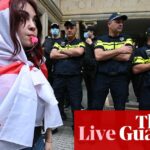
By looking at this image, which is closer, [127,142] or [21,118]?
[21,118]

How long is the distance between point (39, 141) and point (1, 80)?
403 mm

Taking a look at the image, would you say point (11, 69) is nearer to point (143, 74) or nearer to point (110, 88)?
point (110, 88)

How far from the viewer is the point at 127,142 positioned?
138 inches

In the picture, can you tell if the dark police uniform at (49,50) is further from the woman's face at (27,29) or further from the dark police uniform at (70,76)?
the woman's face at (27,29)

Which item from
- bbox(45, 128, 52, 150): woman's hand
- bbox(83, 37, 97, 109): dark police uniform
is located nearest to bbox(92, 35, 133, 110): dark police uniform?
bbox(83, 37, 97, 109): dark police uniform

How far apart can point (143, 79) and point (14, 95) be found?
3202 mm

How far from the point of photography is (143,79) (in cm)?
451

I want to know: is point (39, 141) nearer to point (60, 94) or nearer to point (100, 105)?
point (100, 105)

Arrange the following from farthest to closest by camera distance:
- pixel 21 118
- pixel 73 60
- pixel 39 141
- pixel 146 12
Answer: pixel 146 12, pixel 73 60, pixel 39 141, pixel 21 118

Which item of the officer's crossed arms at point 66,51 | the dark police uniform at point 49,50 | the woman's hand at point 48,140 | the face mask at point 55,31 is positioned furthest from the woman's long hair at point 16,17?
the face mask at point 55,31

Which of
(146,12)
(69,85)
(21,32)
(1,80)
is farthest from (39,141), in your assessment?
(146,12)

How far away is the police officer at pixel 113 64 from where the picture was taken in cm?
437
